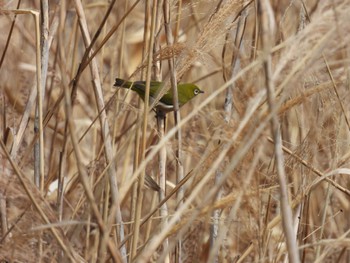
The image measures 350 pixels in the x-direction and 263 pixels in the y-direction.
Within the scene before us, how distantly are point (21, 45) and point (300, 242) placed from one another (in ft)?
6.80

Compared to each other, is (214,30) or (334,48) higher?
(214,30)

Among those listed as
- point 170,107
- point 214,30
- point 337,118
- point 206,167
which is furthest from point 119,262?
point 170,107

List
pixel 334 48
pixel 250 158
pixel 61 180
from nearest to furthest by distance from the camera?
pixel 334 48 < pixel 250 158 < pixel 61 180

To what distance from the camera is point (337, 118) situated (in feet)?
5.69

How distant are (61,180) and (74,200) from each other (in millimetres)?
835

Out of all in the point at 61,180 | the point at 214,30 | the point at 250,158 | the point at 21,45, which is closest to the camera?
the point at 250,158

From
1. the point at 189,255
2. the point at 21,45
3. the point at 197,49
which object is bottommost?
the point at 189,255

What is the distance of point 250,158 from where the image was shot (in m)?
1.30

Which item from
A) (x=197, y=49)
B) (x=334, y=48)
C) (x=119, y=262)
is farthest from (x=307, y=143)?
(x=119, y=262)

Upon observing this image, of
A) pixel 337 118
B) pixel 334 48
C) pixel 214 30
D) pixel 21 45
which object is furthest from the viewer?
pixel 21 45

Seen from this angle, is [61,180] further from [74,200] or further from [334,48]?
[334,48]

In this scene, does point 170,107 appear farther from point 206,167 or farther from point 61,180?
point 206,167

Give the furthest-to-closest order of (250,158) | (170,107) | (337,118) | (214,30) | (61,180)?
1. (170,107)
2. (61,180)
3. (337,118)
4. (214,30)
5. (250,158)

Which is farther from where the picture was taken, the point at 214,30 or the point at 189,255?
the point at 189,255
